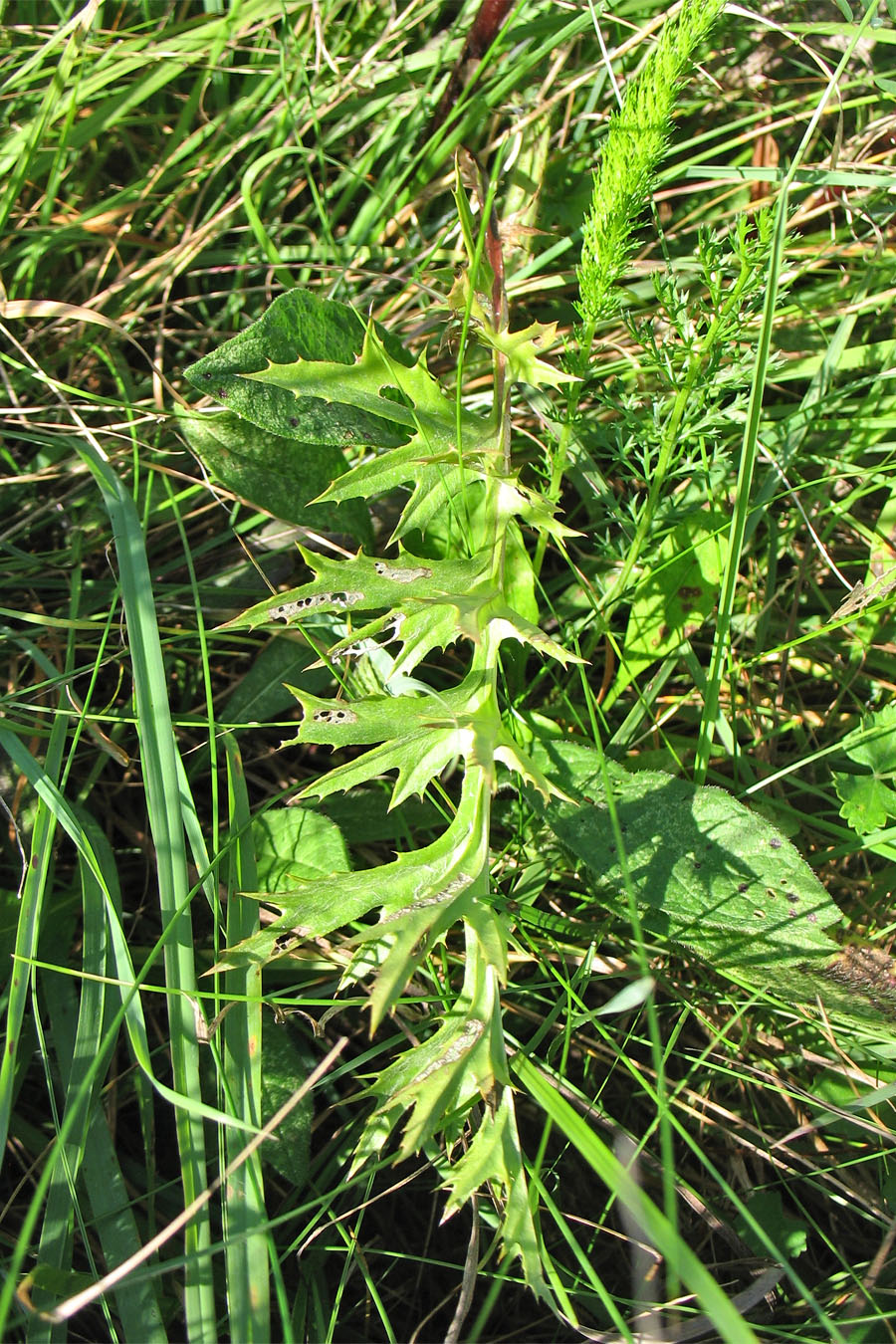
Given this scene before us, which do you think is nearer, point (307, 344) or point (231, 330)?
point (307, 344)

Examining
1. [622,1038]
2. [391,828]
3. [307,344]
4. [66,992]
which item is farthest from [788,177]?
[66,992]

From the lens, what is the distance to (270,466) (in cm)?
182

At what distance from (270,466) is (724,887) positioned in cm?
109

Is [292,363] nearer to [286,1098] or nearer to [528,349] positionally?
[528,349]

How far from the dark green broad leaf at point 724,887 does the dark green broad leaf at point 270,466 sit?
720mm

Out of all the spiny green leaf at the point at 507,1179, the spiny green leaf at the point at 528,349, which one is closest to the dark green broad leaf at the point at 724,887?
the spiny green leaf at the point at 507,1179

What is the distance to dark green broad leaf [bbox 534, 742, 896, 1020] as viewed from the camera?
1557 mm

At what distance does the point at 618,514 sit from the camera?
1.74 meters

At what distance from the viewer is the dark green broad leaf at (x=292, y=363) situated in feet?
5.46

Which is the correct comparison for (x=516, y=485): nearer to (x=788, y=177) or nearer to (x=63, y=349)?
(x=788, y=177)

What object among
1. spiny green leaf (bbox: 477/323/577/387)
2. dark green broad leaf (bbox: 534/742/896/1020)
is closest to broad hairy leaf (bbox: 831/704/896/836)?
dark green broad leaf (bbox: 534/742/896/1020)

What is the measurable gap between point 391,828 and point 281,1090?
0.46 meters

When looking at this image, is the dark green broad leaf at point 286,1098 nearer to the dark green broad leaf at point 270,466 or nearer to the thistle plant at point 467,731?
the thistle plant at point 467,731

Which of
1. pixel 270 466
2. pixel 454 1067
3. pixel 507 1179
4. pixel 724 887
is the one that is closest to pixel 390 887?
pixel 454 1067
